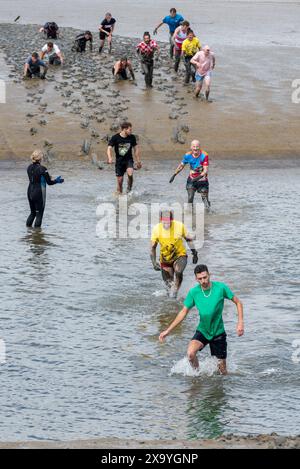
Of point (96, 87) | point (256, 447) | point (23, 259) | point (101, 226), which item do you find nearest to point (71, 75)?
point (96, 87)

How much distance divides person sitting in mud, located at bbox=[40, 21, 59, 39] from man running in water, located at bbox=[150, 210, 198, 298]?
98.0ft

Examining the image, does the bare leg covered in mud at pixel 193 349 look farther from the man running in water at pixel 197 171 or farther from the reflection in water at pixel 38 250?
the man running in water at pixel 197 171

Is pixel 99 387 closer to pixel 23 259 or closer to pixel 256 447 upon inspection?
pixel 256 447

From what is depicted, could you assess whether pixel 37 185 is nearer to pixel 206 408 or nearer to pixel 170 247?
pixel 170 247

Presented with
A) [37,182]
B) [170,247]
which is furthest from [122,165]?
[170,247]

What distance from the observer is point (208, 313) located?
57.8 feet

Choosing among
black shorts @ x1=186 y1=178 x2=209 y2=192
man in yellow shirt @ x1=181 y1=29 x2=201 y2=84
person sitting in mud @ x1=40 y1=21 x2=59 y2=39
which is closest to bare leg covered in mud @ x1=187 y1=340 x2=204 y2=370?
black shorts @ x1=186 y1=178 x2=209 y2=192

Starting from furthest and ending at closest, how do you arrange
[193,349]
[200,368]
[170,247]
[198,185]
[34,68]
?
[34,68]
[198,185]
[170,247]
[200,368]
[193,349]

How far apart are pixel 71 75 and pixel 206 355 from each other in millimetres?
25331

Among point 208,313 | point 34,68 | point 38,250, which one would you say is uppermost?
point 34,68

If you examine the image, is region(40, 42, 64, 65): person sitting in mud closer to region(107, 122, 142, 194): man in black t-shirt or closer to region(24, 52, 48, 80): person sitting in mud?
region(24, 52, 48, 80): person sitting in mud

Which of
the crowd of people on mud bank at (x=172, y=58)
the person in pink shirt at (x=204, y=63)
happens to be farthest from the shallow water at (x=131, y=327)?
the crowd of people on mud bank at (x=172, y=58)

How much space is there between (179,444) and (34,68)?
29.4m

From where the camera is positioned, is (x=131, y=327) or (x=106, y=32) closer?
(x=131, y=327)
